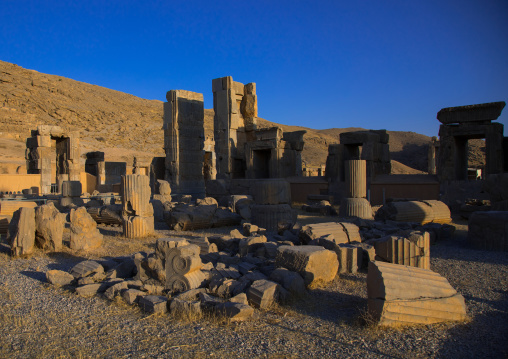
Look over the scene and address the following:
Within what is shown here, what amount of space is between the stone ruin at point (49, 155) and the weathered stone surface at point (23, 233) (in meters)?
14.0

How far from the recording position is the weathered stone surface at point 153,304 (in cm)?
434

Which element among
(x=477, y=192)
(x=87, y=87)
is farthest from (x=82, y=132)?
(x=477, y=192)

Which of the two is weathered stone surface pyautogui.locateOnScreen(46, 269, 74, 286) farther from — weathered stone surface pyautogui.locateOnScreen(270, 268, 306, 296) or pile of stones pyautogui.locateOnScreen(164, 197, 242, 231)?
pile of stones pyautogui.locateOnScreen(164, 197, 242, 231)

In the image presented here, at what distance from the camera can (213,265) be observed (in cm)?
605

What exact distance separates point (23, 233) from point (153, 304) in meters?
4.36

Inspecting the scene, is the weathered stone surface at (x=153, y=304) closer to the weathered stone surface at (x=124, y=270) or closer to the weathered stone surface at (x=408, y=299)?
the weathered stone surface at (x=124, y=270)

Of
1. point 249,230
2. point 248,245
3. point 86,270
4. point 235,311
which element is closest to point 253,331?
point 235,311

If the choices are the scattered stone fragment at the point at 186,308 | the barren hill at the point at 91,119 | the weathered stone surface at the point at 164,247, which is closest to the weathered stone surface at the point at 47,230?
the weathered stone surface at the point at 164,247

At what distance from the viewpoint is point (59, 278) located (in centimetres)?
552

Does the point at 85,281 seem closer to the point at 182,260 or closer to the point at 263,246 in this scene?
the point at 182,260

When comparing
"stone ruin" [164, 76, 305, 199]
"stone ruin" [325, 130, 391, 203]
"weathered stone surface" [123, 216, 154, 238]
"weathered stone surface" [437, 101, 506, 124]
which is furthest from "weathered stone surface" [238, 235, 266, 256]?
Result: "weathered stone surface" [437, 101, 506, 124]

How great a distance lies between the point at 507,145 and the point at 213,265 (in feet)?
49.4

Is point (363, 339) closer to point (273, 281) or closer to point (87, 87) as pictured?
point (273, 281)

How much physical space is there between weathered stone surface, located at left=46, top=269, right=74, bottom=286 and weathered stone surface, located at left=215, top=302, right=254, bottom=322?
107 inches
